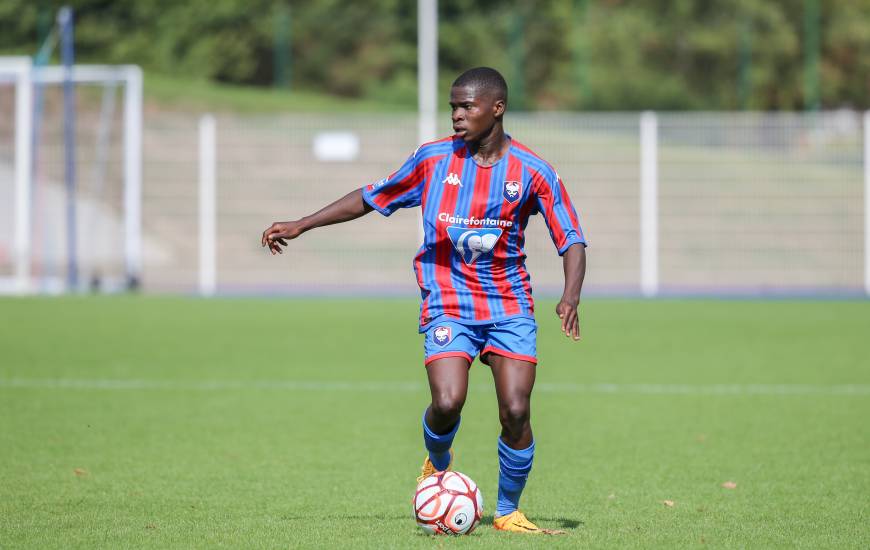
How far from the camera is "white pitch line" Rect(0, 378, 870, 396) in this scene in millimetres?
12375

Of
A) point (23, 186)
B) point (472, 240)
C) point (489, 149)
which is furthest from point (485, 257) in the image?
point (23, 186)

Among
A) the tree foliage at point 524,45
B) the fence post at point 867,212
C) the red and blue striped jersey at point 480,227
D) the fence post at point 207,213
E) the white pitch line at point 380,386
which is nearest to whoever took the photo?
the red and blue striped jersey at point 480,227

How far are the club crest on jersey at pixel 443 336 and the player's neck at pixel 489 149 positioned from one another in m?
0.81

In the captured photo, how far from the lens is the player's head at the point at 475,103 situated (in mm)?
6449

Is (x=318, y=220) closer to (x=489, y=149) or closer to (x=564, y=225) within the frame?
(x=489, y=149)

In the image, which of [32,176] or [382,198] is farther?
[32,176]

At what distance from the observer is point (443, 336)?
659cm

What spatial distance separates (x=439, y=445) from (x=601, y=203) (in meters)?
20.0

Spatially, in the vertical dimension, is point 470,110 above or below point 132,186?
below

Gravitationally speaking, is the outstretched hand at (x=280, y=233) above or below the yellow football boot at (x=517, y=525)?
above

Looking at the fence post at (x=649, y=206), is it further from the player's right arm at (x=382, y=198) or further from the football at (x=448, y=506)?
the football at (x=448, y=506)

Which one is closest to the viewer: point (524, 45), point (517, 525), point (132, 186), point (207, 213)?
point (517, 525)

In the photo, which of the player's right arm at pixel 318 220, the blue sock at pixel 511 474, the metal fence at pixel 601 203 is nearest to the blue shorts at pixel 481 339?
the blue sock at pixel 511 474

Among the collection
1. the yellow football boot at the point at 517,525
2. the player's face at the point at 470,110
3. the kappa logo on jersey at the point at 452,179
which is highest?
the player's face at the point at 470,110
